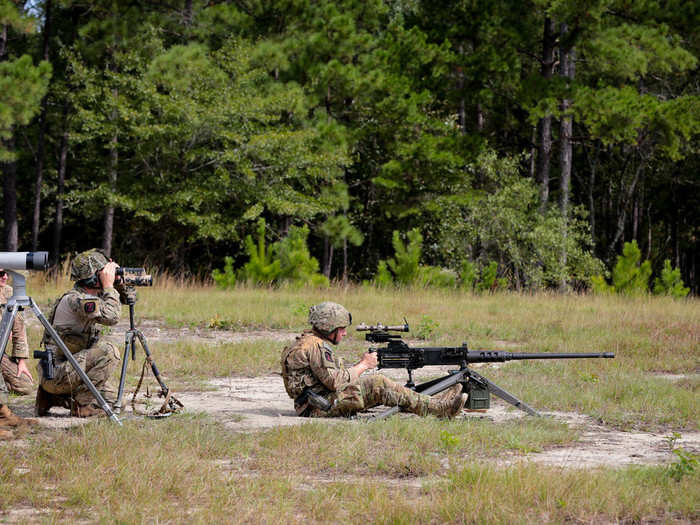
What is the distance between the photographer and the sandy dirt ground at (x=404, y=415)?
6.53 metres

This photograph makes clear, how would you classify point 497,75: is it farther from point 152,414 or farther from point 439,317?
point 152,414

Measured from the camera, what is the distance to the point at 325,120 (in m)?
27.6

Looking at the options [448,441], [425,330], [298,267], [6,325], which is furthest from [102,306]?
[298,267]

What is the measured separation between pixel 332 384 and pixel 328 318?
23.0 inches

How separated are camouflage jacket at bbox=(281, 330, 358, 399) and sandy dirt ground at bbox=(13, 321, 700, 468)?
0.35 m

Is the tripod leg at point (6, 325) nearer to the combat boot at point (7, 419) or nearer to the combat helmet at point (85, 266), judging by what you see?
the combat boot at point (7, 419)

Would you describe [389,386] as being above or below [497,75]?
below

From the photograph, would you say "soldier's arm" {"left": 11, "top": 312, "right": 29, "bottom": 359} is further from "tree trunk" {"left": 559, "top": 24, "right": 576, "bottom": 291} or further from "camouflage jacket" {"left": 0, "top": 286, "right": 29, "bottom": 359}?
"tree trunk" {"left": 559, "top": 24, "right": 576, "bottom": 291}

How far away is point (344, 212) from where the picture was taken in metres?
29.2

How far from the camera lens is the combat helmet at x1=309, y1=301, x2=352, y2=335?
24.6 feet

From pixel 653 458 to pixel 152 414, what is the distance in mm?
4242

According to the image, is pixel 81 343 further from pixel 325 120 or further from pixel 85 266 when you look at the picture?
pixel 325 120

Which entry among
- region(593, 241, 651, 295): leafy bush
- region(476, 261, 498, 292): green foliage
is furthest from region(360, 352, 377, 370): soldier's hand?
region(593, 241, 651, 295): leafy bush

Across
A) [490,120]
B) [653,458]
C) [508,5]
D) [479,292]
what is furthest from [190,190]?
[653,458]
